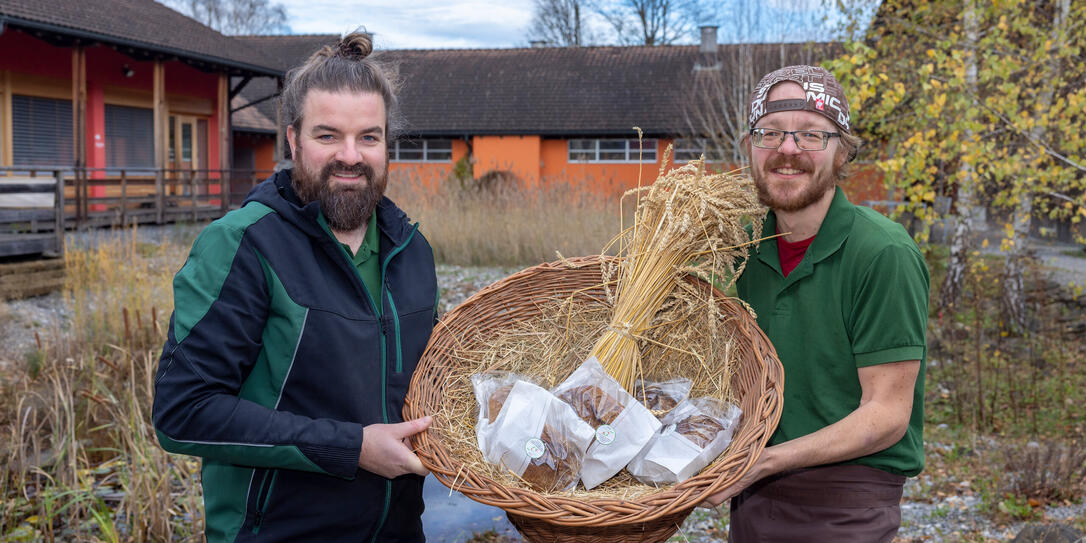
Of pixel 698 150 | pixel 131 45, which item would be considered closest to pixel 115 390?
pixel 131 45

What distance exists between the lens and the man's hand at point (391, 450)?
6.10 ft

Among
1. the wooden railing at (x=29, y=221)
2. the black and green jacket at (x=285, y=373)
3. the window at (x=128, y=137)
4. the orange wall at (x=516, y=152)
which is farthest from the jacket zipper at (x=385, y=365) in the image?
the orange wall at (x=516, y=152)

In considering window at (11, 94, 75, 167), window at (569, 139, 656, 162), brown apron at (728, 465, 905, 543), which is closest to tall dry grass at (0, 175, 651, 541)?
brown apron at (728, 465, 905, 543)

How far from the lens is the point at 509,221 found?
1148cm

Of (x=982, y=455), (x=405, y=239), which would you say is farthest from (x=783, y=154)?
(x=982, y=455)

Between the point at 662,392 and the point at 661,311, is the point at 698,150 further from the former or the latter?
the point at 662,392

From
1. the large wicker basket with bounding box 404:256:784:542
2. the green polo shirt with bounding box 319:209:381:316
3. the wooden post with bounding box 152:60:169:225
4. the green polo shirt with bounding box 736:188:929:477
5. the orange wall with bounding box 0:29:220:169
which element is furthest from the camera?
the wooden post with bounding box 152:60:169:225

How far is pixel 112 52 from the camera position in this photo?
15891 millimetres

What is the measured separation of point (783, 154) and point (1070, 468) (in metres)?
3.98

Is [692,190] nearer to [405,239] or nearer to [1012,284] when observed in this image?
[405,239]

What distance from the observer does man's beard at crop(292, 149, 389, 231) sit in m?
2.10

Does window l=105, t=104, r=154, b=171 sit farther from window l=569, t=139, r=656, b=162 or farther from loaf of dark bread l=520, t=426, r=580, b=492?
loaf of dark bread l=520, t=426, r=580, b=492

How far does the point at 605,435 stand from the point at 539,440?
16cm

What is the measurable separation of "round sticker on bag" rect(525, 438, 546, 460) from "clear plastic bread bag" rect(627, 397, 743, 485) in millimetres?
231
